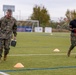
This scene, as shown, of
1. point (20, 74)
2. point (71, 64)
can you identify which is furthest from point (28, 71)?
point (71, 64)

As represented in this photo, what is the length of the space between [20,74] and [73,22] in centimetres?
548

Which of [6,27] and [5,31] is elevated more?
[6,27]

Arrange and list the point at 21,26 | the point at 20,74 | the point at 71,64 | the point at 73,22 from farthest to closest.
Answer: the point at 21,26, the point at 73,22, the point at 71,64, the point at 20,74

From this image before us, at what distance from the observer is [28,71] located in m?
9.95

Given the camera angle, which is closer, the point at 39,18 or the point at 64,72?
the point at 64,72

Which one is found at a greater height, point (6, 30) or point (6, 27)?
point (6, 27)

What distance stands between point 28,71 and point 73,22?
4885mm

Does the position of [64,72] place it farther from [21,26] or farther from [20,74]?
[21,26]

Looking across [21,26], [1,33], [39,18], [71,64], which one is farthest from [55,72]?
[39,18]

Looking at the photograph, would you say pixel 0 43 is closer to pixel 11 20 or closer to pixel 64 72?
pixel 11 20

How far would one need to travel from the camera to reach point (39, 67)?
1087 cm

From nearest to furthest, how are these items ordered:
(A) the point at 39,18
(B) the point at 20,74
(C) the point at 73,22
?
1. (B) the point at 20,74
2. (C) the point at 73,22
3. (A) the point at 39,18

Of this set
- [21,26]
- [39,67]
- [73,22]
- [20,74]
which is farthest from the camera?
[21,26]

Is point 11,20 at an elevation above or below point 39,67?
above
